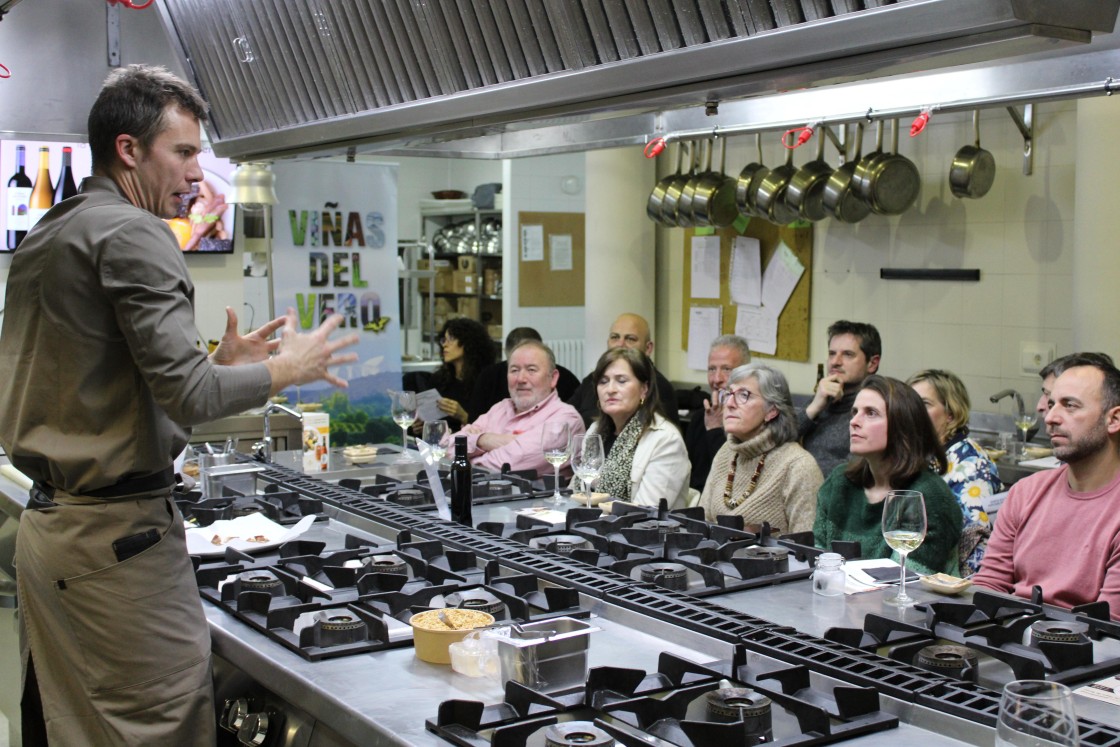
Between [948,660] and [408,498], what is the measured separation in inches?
76.5

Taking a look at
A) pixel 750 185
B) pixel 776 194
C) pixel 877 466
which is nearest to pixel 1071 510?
pixel 877 466

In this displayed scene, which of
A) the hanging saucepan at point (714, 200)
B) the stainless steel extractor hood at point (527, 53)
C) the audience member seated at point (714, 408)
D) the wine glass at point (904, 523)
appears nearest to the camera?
the stainless steel extractor hood at point (527, 53)

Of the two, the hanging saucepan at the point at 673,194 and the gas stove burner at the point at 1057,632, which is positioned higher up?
the hanging saucepan at the point at 673,194

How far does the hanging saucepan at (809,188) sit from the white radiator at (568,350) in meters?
3.73

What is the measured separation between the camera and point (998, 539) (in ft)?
10.6

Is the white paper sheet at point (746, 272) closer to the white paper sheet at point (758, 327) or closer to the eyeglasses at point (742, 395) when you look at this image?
the white paper sheet at point (758, 327)

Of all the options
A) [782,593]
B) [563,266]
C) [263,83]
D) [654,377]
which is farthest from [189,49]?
[563,266]

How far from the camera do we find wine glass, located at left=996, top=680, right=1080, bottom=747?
1.35 meters

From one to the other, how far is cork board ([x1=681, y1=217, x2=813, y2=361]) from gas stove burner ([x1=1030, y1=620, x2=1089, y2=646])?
15.3 ft

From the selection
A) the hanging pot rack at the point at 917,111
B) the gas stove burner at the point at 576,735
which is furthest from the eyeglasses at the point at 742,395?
the gas stove burner at the point at 576,735

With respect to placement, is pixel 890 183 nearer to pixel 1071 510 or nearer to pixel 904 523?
pixel 1071 510

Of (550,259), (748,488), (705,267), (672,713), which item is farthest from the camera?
(550,259)

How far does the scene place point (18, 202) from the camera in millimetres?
5910

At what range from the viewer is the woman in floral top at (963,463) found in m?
3.76
